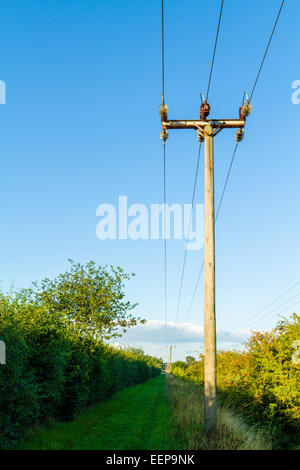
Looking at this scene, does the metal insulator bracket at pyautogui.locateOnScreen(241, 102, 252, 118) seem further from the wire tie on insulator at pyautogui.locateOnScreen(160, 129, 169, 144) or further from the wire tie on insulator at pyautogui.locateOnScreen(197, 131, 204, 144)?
the wire tie on insulator at pyautogui.locateOnScreen(160, 129, 169, 144)

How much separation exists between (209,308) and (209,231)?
86.6 inches

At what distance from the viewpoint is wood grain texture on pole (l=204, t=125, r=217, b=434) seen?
10219 mm

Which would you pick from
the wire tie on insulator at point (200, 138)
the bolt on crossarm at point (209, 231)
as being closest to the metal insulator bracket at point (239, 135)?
the bolt on crossarm at point (209, 231)

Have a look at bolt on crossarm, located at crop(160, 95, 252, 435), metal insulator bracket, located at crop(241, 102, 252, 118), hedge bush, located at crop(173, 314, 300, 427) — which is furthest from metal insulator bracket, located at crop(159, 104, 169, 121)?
hedge bush, located at crop(173, 314, 300, 427)

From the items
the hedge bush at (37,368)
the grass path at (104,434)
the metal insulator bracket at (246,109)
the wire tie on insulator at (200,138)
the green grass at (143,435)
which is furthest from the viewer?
the wire tie on insulator at (200,138)

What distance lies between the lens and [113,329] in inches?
1009

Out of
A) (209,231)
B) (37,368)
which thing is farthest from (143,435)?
(209,231)

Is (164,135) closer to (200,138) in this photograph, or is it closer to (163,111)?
(163,111)

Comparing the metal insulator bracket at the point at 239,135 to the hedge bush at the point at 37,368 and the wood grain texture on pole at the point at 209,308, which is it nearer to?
the wood grain texture on pole at the point at 209,308

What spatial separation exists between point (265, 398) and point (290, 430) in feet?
4.43

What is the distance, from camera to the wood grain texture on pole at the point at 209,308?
10.2 metres

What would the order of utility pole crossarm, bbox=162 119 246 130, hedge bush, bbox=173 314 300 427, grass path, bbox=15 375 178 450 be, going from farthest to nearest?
hedge bush, bbox=173 314 300 427 → utility pole crossarm, bbox=162 119 246 130 → grass path, bbox=15 375 178 450
